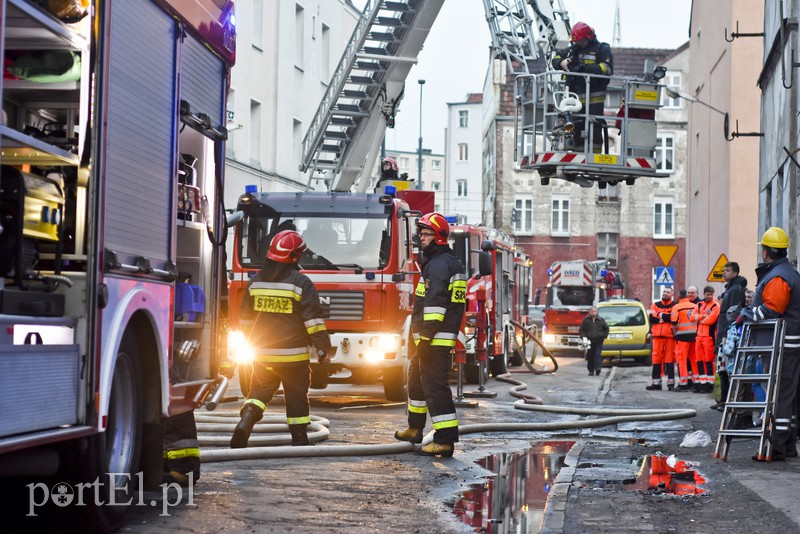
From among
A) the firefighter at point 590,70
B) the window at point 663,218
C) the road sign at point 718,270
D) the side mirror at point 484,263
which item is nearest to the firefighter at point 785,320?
the side mirror at point 484,263

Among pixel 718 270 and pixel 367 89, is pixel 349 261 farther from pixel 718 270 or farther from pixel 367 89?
pixel 718 270

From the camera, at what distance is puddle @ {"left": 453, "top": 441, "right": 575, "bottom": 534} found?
284 inches

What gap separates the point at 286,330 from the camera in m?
10.0

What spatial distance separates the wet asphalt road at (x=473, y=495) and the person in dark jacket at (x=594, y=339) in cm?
1312

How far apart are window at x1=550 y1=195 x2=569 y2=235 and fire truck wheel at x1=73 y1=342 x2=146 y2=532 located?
56323 mm

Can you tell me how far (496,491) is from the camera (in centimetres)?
857

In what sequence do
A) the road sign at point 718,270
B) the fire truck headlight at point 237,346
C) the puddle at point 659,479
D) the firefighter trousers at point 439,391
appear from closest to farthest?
the puddle at point 659,479 < the firefighter trousers at point 439,391 < the fire truck headlight at point 237,346 < the road sign at point 718,270

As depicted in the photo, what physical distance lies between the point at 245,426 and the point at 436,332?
176 centimetres

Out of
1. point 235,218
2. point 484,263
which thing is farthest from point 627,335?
point 235,218

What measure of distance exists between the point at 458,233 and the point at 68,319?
618 inches

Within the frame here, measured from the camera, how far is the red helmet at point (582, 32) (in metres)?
16.2

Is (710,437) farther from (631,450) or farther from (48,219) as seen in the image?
(48,219)

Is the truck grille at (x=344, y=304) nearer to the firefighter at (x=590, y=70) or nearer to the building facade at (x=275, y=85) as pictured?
the firefighter at (x=590, y=70)

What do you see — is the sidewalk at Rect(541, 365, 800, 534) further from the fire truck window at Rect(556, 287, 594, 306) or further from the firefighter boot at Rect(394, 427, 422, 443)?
the fire truck window at Rect(556, 287, 594, 306)
